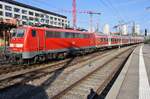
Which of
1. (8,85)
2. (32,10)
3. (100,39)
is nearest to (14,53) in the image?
(8,85)

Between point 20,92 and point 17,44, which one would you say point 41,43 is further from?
point 20,92

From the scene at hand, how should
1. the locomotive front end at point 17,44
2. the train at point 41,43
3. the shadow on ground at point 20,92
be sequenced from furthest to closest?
1. the train at point 41,43
2. the locomotive front end at point 17,44
3. the shadow on ground at point 20,92

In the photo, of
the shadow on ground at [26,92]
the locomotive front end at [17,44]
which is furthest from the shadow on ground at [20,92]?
the locomotive front end at [17,44]

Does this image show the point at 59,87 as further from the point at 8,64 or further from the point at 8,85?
the point at 8,64

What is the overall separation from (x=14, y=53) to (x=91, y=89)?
923 centimetres

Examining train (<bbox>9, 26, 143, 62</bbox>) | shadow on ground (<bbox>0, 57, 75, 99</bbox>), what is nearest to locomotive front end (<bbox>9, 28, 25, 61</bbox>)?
train (<bbox>9, 26, 143, 62</bbox>)

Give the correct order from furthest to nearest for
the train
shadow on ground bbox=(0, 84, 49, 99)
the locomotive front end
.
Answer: the train
the locomotive front end
shadow on ground bbox=(0, 84, 49, 99)

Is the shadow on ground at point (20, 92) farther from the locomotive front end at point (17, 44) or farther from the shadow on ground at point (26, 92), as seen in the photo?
the locomotive front end at point (17, 44)

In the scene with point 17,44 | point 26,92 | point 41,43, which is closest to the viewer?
point 26,92

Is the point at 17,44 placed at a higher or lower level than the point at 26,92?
higher

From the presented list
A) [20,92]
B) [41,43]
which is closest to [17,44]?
[41,43]

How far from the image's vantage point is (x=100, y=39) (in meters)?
40.7

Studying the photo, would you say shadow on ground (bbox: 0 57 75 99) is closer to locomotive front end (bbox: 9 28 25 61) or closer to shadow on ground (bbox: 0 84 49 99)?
shadow on ground (bbox: 0 84 49 99)

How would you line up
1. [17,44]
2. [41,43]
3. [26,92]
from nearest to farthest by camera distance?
1. [26,92]
2. [17,44]
3. [41,43]
